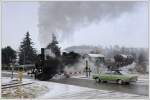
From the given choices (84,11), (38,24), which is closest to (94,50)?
(84,11)

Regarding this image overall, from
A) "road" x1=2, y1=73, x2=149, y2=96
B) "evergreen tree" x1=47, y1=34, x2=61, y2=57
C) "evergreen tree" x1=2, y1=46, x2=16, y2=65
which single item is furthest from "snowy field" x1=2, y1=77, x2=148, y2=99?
"evergreen tree" x1=47, y1=34, x2=61, y2=57

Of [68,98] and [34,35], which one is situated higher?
[34,35]

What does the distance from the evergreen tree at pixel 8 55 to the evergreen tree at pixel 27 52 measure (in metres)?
0.07

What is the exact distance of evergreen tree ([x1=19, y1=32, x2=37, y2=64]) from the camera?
10.2 ft

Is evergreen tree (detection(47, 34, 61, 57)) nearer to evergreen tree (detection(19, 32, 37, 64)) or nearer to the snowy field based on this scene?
evergreen tree (detection(19, 32, 37, 64))

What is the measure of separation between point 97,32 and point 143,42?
1.34 feet

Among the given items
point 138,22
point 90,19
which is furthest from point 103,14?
point 138,22

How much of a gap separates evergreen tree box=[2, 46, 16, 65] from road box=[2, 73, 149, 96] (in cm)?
12

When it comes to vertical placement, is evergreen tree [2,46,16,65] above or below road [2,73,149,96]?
above

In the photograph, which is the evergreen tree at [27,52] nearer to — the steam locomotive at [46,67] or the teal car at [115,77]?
the steam locomotive at [46,67]

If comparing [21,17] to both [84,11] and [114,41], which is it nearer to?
[84,11]

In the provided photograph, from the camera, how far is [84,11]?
3.11 m

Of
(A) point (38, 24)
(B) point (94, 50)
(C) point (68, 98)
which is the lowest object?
(C) point (68, 98)

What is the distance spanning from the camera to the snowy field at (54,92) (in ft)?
10.2
